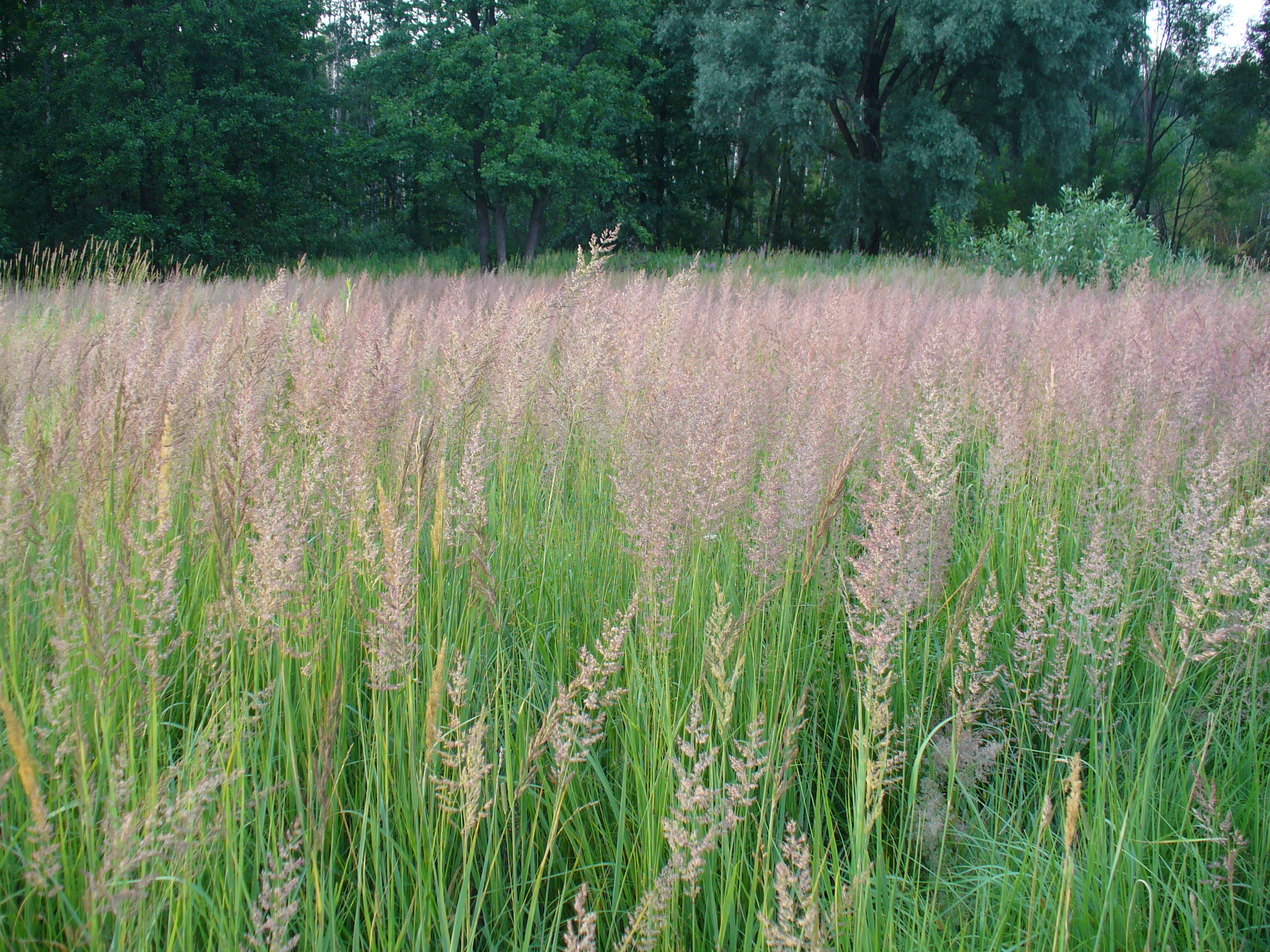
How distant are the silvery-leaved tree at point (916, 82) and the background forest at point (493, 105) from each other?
0.22ft

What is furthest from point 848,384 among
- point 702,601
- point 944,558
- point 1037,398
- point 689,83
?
point 689,83

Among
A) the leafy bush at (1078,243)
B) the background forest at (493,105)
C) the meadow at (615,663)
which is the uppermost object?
the background forest at (493,105)

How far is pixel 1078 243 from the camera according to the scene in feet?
35.2

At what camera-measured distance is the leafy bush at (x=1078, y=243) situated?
32.2 ft

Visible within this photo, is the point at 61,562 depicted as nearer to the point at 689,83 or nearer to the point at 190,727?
the point at 190,727

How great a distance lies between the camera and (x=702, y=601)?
6.29ft

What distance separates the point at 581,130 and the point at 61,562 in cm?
2133

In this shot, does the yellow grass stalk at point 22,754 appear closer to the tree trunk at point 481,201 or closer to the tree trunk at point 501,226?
the tree trunk at point 481,201

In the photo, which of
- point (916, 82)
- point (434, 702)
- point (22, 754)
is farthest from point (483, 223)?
point (22, 754)

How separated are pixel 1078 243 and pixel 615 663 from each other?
12035mm

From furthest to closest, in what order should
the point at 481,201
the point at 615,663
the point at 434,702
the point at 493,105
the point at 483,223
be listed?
the point at 483,223, the point at 481,201, the point at 493,105, the point at 615,663, the point at 434,702

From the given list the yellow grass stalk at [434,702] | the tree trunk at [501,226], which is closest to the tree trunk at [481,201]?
the tree trunk at [501,226]

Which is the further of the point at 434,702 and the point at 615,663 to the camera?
the point at 615,663

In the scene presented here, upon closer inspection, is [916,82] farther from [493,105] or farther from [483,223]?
Answer: [483,223]
